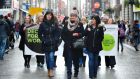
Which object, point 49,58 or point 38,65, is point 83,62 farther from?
point 49,58

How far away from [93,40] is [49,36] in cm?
124

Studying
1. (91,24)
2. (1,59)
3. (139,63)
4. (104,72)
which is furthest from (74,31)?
(1,59)

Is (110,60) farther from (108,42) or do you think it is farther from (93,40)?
(93,40)

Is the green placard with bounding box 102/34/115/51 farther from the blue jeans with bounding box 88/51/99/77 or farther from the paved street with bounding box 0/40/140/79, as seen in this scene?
the blue jeans with bounding box 88/51/99/77

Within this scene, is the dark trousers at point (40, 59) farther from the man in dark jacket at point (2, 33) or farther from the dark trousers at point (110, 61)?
the man in dark jacket at point (2, 33)

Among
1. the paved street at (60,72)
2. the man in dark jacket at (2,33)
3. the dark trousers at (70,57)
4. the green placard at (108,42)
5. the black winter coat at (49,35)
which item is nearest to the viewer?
the dark trousers at (70,57)

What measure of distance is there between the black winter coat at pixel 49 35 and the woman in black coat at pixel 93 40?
87cm

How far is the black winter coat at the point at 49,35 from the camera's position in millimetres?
14680

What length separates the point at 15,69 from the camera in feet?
56.7

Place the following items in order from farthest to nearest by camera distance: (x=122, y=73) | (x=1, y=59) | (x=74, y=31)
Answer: (x=1, y=59) → (x=122, y=73) → (x=74, y=31)

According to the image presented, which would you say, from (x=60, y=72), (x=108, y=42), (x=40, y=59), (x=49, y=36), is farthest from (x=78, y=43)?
(x=40, y=59)

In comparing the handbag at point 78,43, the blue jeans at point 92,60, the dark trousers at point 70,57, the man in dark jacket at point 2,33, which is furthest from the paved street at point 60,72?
the man in dark jacket at point 2,33

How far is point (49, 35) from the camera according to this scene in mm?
14742

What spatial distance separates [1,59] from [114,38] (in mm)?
5275
